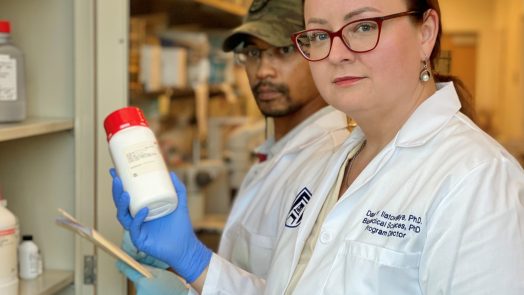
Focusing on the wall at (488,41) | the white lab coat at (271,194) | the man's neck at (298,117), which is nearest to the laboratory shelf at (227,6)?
the man's neck at (298,117)

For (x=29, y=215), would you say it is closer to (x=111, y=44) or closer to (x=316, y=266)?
(x=111, y=44)

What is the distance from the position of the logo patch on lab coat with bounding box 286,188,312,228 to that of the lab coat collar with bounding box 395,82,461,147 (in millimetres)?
356

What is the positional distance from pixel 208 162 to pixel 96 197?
202 centimetres

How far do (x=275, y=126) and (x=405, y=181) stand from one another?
40.0 inches

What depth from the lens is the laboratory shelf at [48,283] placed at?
1580 mm

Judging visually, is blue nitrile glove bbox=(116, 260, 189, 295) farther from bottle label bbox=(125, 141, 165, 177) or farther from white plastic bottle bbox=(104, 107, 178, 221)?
bottle label bbox=(125, 141, 165, 177)

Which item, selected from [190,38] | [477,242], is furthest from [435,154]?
[190,38]

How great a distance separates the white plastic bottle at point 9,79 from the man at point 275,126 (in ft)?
2.20

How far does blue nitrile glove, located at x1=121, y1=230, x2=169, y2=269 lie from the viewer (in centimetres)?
174

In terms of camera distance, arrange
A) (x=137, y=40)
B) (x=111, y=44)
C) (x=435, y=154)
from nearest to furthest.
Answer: (x=435, y=154), (x=111, y=44), (x=137, y=40)

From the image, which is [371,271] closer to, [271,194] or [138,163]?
[138,163]

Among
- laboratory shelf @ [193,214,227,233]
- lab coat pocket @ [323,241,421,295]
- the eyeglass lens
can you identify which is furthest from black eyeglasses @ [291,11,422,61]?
laboratory shelf @ [193,214,227,233]

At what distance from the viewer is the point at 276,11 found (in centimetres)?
207

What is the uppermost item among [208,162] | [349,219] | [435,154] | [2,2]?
[2,2]
